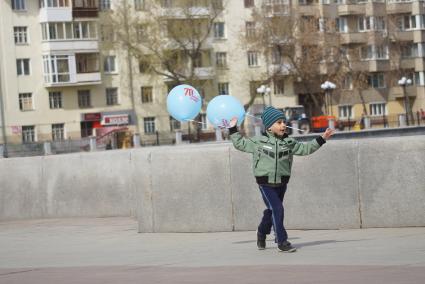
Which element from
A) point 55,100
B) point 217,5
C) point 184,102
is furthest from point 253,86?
point 184,102

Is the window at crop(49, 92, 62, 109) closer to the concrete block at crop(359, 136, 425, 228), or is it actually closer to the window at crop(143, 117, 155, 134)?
the window at crop(143, 117, 155, 134)

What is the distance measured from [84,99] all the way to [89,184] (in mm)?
60640

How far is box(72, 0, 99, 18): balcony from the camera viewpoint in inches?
3091

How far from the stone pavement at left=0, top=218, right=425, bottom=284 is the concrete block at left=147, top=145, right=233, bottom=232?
0.26 m

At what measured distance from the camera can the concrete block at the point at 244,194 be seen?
46.0 feet

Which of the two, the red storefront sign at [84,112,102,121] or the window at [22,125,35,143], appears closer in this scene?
the window at [22,125,35,143]

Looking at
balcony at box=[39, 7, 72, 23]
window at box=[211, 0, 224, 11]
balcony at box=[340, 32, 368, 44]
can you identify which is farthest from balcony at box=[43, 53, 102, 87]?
balcony at box=[340, 32, 368, 44]

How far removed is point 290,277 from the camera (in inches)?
360

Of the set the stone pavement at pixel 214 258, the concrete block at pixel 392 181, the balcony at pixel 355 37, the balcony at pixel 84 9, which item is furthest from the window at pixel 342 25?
the concrete block at pixel 392 181

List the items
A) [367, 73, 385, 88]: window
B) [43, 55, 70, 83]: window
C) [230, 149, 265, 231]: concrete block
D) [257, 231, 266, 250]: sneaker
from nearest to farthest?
[257, 231, 266, 250]: sneaker → [230, 149, 265, 231]: concrete block → [43, 55, 70, 83]: window → [367, 73, 385, 88]: window

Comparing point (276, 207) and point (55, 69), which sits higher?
point (55, 69)

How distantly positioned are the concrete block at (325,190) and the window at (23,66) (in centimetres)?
6347

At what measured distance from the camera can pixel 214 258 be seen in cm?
1114

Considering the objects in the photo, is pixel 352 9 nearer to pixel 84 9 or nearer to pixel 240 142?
pixel 84 9
